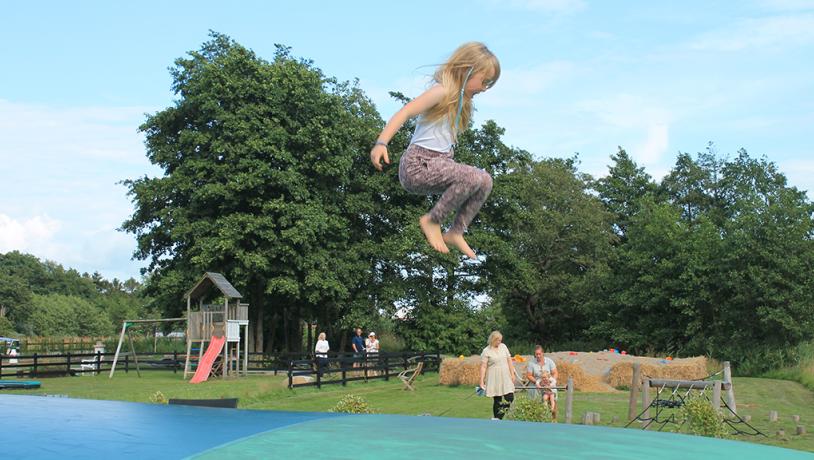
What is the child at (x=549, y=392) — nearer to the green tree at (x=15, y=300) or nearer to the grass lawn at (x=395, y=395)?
the grass lawn at (x=395, y=395)

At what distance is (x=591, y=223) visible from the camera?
3966 centimetres

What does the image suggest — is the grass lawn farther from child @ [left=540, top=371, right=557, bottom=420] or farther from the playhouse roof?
the playhouse roof

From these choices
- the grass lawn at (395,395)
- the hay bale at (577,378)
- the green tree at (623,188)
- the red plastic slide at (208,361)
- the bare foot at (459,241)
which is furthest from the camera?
the green tree at (623,188)

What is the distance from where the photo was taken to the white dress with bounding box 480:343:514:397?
34.0 feet

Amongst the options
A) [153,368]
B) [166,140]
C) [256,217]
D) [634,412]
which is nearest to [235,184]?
[256,217]

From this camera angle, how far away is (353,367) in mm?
22422

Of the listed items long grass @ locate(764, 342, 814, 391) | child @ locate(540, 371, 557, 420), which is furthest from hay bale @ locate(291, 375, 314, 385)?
long grass @ locate(764, 342, 814, 391)

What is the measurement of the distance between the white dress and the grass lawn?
3.33 m

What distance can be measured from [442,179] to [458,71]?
70 cm

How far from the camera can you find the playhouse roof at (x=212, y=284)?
22.6 m

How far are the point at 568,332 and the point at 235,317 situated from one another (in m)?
22.1

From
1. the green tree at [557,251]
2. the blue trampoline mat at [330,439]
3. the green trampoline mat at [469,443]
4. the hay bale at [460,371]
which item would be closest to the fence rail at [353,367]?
the hay bale at [460,371]

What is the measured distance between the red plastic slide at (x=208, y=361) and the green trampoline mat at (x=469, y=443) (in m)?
16.8

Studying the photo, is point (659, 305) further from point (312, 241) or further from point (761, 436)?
point (761, 436)
